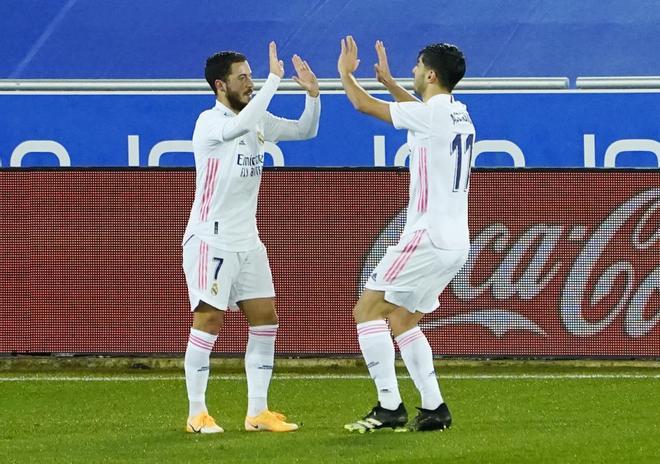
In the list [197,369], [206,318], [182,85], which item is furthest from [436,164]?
[182,85]

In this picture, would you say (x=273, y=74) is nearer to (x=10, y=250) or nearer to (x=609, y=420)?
(x=609, y=420)

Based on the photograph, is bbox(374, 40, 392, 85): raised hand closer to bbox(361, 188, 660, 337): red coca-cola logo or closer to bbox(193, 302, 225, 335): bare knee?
bbox(193, 302, 225, 335): bare knee

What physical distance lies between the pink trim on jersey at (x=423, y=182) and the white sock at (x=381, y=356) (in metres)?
0.62

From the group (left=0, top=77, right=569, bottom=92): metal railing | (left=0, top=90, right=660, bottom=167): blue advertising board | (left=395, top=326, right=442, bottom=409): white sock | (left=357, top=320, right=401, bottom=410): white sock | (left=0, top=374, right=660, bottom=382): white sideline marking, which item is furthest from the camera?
(left=0, top=77, right=569, bottom=92): metal railing

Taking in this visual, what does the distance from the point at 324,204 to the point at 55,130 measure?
4364 millimetres

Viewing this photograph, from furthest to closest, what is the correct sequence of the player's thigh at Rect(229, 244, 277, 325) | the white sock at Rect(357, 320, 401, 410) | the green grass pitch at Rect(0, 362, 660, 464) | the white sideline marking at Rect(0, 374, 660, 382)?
1. the white sideline marking at Rect(0, 374, 660, 382)
2. the player's thigh at Rect(229, 244, 277, 325)
3. the white sock at Rect(357, 320, 401, 410)
4. the green grass pitch at Rect(0, 362, 660, 464)

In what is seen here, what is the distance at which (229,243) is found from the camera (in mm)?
7871

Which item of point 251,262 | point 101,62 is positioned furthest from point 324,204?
point 101,62

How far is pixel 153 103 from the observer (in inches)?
578

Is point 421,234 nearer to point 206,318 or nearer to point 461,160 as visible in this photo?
point 461,160

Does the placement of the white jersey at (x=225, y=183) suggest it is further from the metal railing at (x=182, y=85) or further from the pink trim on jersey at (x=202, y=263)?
the metal railing at (x=182, y=85)

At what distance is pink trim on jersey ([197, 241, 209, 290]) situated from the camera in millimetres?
7836

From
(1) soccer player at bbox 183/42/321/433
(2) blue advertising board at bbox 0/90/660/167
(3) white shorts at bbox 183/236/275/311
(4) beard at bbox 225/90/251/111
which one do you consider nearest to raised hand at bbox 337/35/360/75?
(1) soccer player at bbox 183/42/321/433

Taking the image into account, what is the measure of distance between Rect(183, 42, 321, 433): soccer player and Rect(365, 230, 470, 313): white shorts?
2.51 feet
